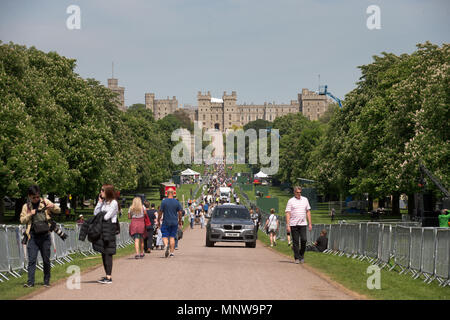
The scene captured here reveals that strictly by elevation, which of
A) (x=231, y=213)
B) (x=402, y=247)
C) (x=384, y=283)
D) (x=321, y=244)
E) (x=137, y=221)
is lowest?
(x=321, y=244)

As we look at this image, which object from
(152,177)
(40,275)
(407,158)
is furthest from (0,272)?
(152,177)

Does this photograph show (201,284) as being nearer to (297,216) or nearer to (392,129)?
(297,216)

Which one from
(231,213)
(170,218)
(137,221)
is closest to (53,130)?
(231,213)

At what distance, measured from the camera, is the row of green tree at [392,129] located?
4166cm

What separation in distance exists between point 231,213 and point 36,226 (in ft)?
50.0

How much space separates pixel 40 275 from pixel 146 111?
119209mm

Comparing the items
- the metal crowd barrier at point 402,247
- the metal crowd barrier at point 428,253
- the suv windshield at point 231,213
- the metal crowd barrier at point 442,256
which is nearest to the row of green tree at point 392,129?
the suv windshield at point 231,213

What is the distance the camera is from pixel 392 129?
1973 inches

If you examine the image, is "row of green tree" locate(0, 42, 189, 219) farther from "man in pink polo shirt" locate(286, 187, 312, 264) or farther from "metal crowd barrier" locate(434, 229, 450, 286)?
"metal crowd barrier" locate(434, 229, 450, 286)

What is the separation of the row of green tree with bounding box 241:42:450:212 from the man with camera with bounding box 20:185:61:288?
3024 centimetres

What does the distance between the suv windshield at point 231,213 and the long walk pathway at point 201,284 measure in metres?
10.2
